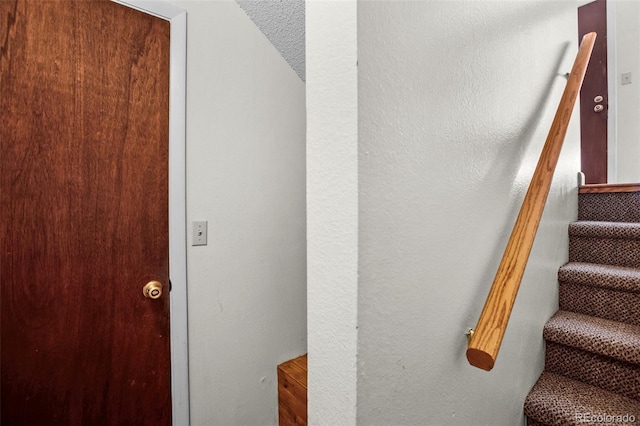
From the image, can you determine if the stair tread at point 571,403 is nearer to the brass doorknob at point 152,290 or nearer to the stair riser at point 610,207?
the stair riser at point 610,207

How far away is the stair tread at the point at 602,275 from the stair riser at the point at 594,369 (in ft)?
1.09

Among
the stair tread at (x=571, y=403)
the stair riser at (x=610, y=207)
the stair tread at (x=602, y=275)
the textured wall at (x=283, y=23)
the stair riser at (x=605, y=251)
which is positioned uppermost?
the textured wall at (x=283, y=23)

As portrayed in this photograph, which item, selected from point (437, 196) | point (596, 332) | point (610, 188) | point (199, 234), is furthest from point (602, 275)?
point (199, 234)

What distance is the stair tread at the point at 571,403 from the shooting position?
1069 millimetres

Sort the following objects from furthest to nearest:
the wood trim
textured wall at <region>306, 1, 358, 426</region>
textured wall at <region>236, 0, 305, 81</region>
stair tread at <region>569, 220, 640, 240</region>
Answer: the wood trim → stair tread at <region>569, 220, 640, 240</region> → textured wall at <region>236, 0, 305, 81</region> → textured wall at <region>306, 1, 358, 426</region>

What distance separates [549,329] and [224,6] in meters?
1.97

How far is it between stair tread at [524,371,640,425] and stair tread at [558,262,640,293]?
436 millimetres

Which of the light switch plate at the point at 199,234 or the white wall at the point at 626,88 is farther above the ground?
the white wall at the point at 626,88

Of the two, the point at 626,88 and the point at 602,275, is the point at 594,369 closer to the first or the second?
the point at 602,275

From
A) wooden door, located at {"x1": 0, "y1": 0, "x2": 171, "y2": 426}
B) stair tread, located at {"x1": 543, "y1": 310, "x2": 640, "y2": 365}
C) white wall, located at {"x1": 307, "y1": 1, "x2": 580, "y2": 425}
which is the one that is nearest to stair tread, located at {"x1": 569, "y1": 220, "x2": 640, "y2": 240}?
stair tread, located at {"x1": 543, "y1": 310, "x2": 640, "y2": 365}

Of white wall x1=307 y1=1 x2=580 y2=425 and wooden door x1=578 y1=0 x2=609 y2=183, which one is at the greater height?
wooden door x1=578 y1=0 x2=609 y2=183

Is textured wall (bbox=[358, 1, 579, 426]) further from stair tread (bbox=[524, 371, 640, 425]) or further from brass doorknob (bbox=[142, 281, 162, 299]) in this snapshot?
brass doorknob (bbox=[142, 281, 162, 299])

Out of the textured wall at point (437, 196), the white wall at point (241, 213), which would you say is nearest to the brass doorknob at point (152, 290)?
the white wall at point (241, 213)

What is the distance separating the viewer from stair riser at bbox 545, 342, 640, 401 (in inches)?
45.4
